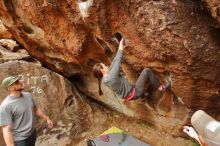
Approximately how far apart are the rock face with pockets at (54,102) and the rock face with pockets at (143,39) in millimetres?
588

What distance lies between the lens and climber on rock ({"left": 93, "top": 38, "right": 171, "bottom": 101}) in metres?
5.61

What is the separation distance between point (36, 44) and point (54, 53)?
1.86ft

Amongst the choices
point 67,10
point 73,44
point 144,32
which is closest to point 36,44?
point 73,44

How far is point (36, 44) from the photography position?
8.52 m

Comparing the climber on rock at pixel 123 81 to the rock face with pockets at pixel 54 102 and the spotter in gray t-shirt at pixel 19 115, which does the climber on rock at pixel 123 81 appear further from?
the rock face with pockets at pixel 54 102

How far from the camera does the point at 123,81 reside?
5902mm

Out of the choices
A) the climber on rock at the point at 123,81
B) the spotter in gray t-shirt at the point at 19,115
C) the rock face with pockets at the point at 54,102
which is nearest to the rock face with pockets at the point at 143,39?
the climber on rock at the point at 123,81

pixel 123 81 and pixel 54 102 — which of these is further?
pixel 54 102

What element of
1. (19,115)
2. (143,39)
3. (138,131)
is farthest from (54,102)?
(143,39)

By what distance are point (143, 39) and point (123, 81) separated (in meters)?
0.77

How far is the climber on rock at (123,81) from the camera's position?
5.61m

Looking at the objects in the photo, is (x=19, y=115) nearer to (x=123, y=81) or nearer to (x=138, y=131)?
(x=123, y=81)

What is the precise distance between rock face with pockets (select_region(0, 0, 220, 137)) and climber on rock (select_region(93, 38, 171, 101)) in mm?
165

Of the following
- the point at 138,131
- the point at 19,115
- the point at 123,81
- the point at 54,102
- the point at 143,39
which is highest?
the point at 143,39
